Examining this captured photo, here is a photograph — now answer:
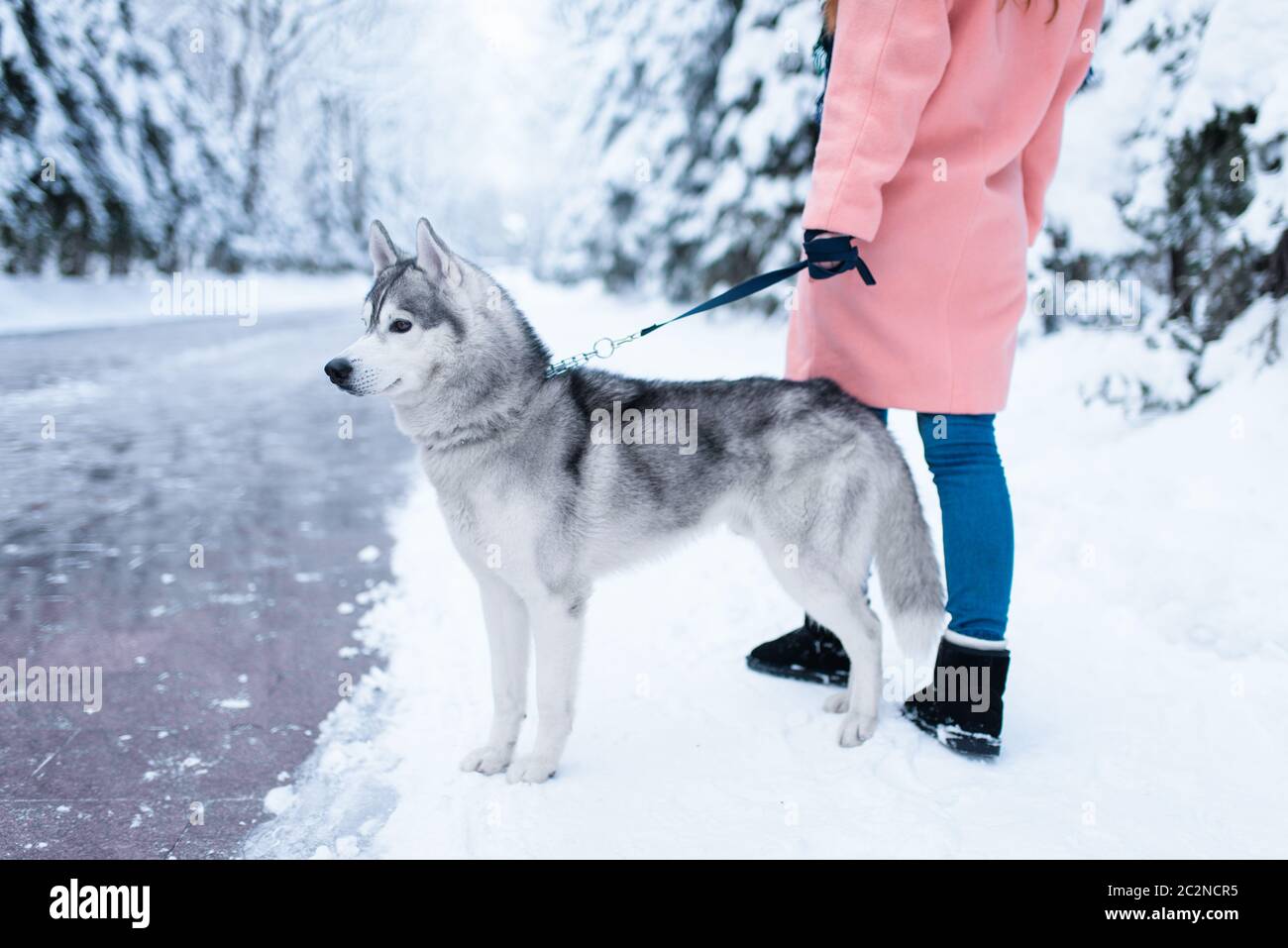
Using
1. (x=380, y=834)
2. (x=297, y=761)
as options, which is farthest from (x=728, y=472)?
(x=297, y=761)

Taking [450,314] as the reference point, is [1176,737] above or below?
below

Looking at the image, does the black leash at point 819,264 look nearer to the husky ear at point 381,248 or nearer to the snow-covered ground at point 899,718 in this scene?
the husky ear at point 381,248

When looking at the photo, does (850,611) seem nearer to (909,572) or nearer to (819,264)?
(909,572)

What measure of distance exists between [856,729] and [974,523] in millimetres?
701

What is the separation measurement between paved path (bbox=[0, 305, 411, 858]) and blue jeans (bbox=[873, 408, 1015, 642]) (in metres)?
2.02

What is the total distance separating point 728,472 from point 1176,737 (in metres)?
1.49

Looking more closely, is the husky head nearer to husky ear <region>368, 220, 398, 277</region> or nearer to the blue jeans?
husky ear <region>368, 220, 398, 277</region>

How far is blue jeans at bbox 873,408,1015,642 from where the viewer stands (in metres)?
2.53

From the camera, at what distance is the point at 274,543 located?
4535 millimetres

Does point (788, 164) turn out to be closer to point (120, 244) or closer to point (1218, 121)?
point (1218, 121)

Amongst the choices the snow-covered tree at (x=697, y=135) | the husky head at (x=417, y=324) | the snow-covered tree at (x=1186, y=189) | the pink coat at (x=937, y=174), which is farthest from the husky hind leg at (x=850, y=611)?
the snow-covered tree at (x=697, y=135)

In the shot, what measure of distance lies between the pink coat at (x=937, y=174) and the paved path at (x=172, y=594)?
2.14 meters

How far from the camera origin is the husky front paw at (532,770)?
7.79ft

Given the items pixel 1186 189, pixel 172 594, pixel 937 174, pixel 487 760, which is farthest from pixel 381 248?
pixel 1186 189
